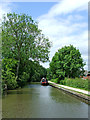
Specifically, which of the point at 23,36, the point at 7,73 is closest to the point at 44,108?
the point at 7,73

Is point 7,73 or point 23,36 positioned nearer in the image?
point 7,73

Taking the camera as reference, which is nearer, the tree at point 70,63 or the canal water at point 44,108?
the canal water at point 44,108

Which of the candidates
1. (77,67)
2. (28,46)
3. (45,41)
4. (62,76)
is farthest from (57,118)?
(62,76)

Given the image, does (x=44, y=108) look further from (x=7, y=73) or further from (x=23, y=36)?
(x=23, y=36)

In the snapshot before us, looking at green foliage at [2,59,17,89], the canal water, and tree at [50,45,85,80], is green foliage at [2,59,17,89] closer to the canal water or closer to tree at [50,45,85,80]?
the canal water

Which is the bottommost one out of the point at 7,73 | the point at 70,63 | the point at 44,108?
the point at 44,108

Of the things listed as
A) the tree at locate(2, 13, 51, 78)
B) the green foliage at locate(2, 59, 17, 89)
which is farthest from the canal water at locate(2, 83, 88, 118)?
the tree at locate(2, 13, 51, 78)

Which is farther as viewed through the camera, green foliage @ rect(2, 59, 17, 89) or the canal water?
green foliage @ rect(2, 59, 17, 89)

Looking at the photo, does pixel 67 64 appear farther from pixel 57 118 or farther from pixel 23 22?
pixel 57 118

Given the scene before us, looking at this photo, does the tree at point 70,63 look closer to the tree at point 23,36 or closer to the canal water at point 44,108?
the tree at point 23,36

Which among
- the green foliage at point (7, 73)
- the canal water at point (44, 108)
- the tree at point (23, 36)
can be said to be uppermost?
the tree at point (23, 36)

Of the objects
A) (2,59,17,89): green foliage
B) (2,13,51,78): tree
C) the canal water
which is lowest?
the canal water

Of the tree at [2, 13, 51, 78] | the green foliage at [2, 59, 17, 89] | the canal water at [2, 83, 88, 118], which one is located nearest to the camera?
the canal water at [2, 83, 88, 118]

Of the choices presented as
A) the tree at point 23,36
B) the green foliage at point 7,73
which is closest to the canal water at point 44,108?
the green foliage at point 7,73
